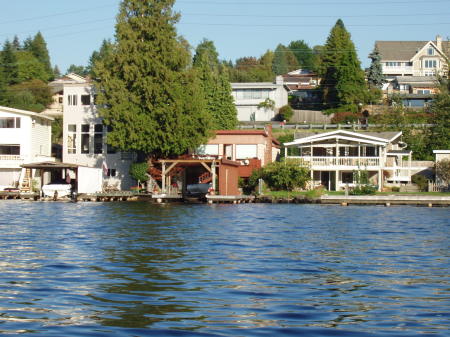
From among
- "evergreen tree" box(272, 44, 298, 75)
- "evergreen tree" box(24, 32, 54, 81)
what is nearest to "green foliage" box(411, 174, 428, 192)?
"evergreen tree" box(24, 32, 54, 81)

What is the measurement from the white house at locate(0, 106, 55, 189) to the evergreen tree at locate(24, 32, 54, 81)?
82368 millimetres

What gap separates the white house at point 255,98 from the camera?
106m

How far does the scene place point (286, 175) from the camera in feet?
209

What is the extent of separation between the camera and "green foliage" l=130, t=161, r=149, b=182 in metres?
67.9

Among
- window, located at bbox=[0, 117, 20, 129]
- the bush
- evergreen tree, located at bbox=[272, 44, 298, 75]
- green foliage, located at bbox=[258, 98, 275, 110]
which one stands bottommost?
the bush

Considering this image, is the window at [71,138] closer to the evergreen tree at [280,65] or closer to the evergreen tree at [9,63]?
the evergreen tree at [9,63]

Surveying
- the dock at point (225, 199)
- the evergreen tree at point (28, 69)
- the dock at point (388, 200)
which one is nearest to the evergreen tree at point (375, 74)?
the evergreen tree at point (28, 69)

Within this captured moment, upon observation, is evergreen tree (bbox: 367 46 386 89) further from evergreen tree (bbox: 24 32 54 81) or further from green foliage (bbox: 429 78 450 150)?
evergreen tree (bbox: 24 32 54 81)

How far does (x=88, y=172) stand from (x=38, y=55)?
9852cm

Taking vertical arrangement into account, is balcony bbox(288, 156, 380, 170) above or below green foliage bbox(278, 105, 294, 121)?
below

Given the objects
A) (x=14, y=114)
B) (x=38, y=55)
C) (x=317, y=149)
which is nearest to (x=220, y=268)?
(x=317, y=149)

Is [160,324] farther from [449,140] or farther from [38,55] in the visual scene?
[38,55]

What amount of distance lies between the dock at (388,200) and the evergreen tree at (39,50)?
346ft

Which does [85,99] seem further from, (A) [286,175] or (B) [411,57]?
(B) [411,57]
